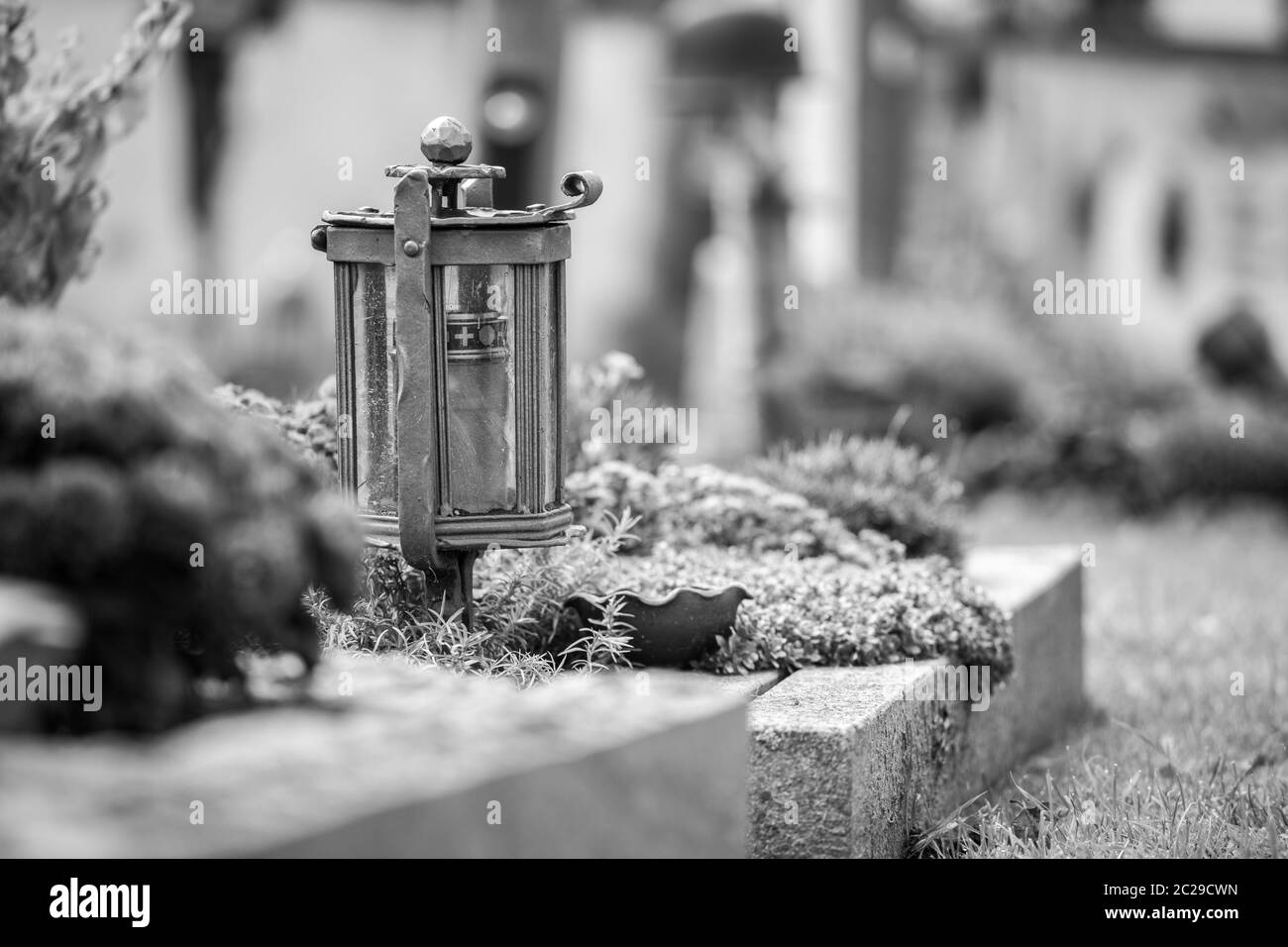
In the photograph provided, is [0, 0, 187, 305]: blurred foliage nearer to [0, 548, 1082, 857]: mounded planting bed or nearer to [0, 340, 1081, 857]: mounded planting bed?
[0, 340, 1081, 857]: mounded planting bed

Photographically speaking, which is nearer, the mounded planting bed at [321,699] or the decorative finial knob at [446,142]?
the mounded planting bed at [321,699]

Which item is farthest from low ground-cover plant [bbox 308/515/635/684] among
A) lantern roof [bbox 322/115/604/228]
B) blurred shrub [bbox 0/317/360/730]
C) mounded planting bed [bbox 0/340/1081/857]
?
blurred shrub [bbox 0/317/360/730]

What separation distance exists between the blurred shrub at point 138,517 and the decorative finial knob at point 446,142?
1520 millimetres

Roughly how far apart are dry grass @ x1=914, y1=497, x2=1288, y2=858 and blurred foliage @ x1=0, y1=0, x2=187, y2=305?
3155 mm

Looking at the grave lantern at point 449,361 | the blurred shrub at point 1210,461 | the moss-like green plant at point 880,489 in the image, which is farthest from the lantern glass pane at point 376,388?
the blurred shrub at point 1210,461

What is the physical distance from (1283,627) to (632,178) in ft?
30.4

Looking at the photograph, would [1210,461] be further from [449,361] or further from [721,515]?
[449,361]

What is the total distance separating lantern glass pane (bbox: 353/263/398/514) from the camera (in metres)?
4.13

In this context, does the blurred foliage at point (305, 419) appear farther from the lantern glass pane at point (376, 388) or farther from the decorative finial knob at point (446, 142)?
the decorative finial knob at point (446, 142)

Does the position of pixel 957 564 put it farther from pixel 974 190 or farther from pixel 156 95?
pixel 974 190

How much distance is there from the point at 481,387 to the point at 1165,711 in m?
3.02

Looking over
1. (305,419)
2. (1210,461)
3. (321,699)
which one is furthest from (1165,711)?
(1210,461)

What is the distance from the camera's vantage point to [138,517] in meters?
2.57

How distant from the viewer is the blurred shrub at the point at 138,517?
2.53m
